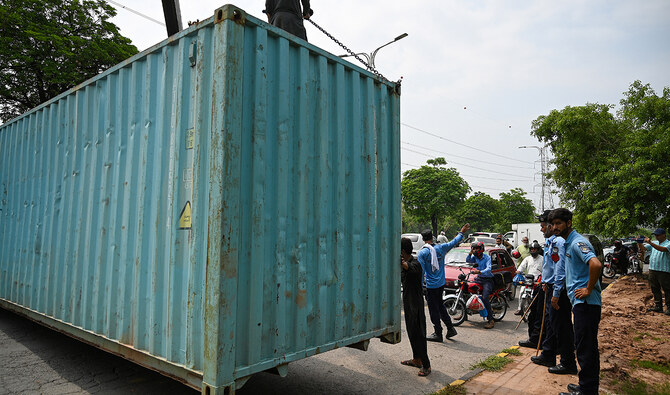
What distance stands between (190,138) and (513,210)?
198 feet

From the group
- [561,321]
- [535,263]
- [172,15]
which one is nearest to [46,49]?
[172,15]

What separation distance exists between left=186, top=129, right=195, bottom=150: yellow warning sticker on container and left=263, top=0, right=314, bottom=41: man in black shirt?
88.9 inches

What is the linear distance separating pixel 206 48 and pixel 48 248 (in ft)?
12.3

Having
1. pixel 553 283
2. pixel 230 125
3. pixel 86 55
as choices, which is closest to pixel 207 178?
pixel 230 125

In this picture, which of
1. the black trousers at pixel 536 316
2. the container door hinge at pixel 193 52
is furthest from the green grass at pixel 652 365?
the container door hinge at pixel 193 52

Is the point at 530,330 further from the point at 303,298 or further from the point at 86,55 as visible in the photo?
the point at 86,55

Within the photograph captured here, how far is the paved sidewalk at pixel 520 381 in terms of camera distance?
4.53m

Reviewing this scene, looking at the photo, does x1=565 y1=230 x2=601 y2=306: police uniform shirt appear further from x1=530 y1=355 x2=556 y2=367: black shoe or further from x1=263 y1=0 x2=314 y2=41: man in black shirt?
x1=263 y1=0 x2=314 y2=41: man in black shirt

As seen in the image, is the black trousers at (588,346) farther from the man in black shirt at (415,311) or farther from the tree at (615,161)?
the tree at (615,161)

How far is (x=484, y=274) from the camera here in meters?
8.33

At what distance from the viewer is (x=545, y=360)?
549 centimetres

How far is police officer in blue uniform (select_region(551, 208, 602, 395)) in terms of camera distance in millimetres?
4129

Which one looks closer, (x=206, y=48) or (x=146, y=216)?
(x=206, y=48)

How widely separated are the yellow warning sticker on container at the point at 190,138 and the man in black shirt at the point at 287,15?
2.26 metres
